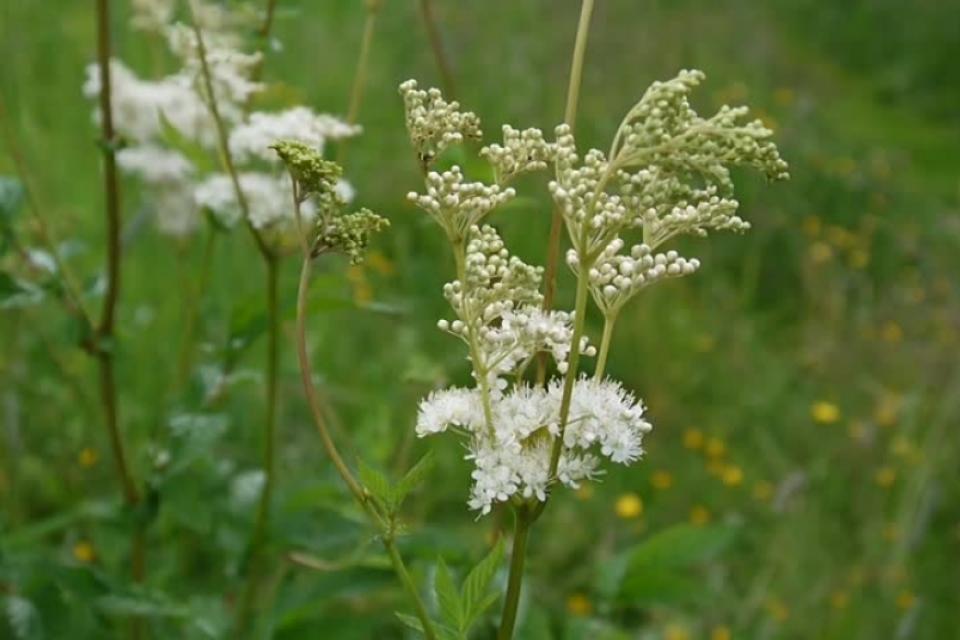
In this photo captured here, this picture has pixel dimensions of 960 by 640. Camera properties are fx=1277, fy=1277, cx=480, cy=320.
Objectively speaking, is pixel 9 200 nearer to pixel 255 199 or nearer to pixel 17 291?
pixel 17 291

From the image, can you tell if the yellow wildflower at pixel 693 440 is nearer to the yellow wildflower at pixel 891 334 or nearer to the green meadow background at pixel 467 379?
the green meadow background at pixel 467 379

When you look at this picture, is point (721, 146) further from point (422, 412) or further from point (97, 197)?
point (97, 197)

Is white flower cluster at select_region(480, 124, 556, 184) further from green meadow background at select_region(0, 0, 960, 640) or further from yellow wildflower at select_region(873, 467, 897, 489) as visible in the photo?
yellow wildflower at select_region(873, 467, 897, 489)

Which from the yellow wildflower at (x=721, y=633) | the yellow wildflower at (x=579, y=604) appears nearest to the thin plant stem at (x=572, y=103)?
the yellow wildflower at (x=721, y=633)

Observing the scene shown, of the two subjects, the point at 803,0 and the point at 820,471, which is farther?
the point at 803,0

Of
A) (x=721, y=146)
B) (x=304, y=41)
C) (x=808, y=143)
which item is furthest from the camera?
(x=808, y=143)

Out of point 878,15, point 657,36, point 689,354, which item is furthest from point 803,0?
point 689,354
